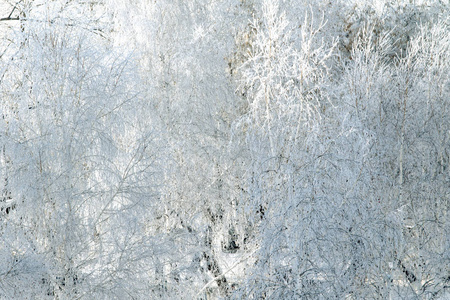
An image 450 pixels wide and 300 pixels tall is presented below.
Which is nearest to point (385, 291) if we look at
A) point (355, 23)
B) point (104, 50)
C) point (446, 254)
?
point (446, 254)

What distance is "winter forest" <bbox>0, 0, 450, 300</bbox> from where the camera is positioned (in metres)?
7.81

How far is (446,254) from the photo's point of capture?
11.8 metres

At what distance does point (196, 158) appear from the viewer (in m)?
13.6

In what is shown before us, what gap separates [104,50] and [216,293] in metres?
5.59

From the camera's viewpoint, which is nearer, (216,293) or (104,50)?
(104,50)

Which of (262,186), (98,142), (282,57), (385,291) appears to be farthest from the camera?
(385,291)

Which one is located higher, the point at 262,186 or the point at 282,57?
the point at 282,57

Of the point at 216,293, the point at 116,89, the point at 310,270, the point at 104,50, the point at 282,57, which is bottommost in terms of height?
the point at 216,293

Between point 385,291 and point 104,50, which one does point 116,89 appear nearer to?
point 104,50

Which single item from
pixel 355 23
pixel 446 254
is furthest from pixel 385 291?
pixel 355 23

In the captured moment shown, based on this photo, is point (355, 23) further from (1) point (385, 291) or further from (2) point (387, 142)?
(1) point (385, 291)

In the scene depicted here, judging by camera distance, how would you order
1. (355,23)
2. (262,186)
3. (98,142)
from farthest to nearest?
(355,23) < (98,142) < (262,186)

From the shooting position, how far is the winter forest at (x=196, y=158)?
7.81m

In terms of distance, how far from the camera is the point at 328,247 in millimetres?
7500
